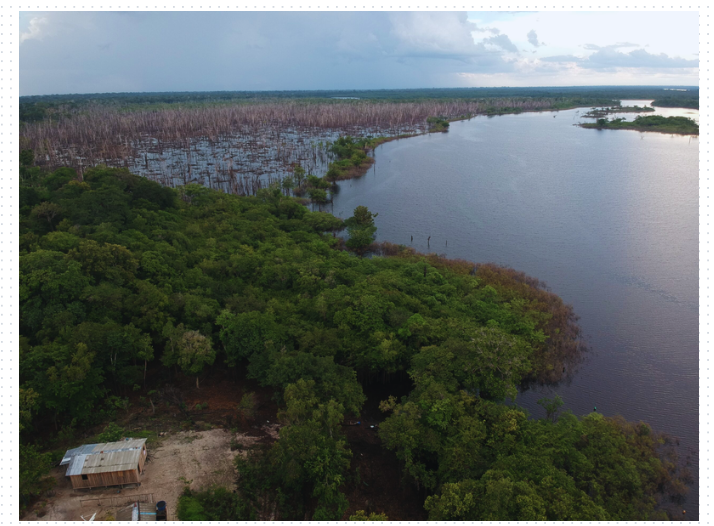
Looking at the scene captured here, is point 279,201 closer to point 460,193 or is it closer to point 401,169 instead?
point 460,193

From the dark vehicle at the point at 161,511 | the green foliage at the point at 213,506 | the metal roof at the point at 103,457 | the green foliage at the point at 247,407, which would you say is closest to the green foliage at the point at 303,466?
the green foliage at the point at 213,506

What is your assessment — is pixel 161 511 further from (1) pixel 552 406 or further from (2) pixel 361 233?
(2) pixel 361 233

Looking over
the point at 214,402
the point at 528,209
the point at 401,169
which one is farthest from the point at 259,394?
the point at 401,169

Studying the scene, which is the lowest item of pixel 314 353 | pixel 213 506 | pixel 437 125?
pixel 213 506

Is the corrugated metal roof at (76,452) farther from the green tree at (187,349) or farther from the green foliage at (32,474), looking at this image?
the green tree at (187,349)

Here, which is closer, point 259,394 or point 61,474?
point 61,474

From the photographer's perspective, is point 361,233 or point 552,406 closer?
point 552,406

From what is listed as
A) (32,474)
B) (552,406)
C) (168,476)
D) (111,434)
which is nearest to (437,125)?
(552,406)
